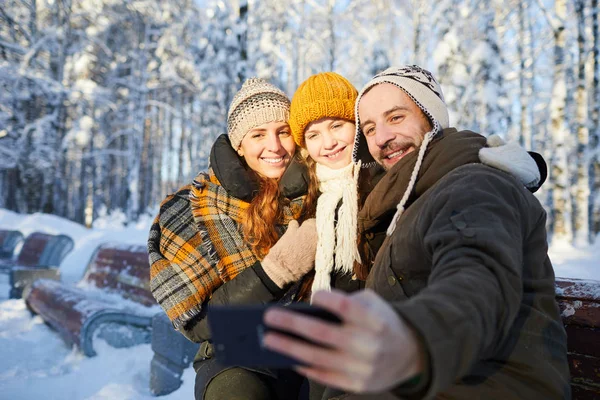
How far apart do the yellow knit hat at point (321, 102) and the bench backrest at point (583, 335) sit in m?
1.35

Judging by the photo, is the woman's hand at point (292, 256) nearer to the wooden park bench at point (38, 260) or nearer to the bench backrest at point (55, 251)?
the wooden park bench at point (38, 260)

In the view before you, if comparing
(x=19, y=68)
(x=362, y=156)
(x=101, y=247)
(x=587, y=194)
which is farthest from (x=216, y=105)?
(x=362, y=156)

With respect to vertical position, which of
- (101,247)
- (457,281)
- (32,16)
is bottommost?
(101,247)

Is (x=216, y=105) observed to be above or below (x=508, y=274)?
above

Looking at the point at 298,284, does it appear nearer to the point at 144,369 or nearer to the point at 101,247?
the point at 144,369

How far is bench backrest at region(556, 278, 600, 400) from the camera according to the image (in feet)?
5.63

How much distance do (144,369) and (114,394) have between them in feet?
2.08

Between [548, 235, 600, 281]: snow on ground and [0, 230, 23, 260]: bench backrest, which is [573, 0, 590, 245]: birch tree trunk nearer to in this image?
[548, 235, 600, 281]: snow on ground

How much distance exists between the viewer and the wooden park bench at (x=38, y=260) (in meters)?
7.34

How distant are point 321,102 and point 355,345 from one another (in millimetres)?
1794

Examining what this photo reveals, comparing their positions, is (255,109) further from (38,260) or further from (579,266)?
(38,260)

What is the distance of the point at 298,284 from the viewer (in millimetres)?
2293

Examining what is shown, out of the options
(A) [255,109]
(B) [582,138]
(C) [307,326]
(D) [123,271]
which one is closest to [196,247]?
(A) [255,109]

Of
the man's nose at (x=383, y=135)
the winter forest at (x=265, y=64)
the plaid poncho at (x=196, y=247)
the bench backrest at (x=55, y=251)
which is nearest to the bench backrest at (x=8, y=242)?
the bench backrest at (x=55, y=251)
